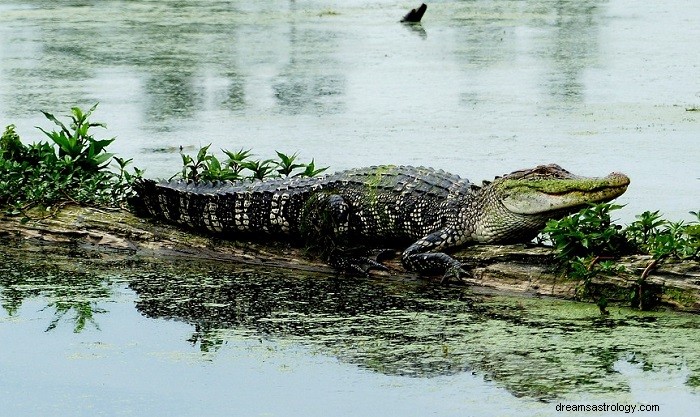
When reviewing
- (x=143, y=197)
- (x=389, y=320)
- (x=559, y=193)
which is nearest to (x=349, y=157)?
(x=143, y=197)

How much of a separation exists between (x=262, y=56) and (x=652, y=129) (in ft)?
20.1

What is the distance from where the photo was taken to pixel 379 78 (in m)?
13.1

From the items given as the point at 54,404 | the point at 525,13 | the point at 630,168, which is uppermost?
the point at 525,13

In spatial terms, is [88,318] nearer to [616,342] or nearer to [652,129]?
[616,342]

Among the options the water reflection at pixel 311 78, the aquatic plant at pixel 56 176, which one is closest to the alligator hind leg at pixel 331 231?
the aquatic plant at pixel 56 176

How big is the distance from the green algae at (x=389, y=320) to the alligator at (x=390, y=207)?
0.20 m

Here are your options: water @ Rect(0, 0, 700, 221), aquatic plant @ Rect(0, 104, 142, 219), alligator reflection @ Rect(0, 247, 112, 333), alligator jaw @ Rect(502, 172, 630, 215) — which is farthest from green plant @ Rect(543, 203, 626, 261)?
aquatic plant @ Rect(0, 104, 142, 219)

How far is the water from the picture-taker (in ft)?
29.8

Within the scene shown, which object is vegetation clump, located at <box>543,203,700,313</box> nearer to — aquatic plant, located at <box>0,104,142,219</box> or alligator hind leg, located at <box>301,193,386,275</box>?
alligator hind leg, located at <box>301,193,386,275</box>

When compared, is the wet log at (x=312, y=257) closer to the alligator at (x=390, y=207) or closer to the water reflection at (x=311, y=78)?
the alligator at (x=390, y=207)

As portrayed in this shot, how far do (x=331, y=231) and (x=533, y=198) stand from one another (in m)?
0.93

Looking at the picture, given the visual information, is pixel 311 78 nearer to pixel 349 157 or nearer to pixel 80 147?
pixel 349 157

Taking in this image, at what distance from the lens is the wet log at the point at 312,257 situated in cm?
520

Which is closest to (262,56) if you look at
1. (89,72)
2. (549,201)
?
(89,72)
